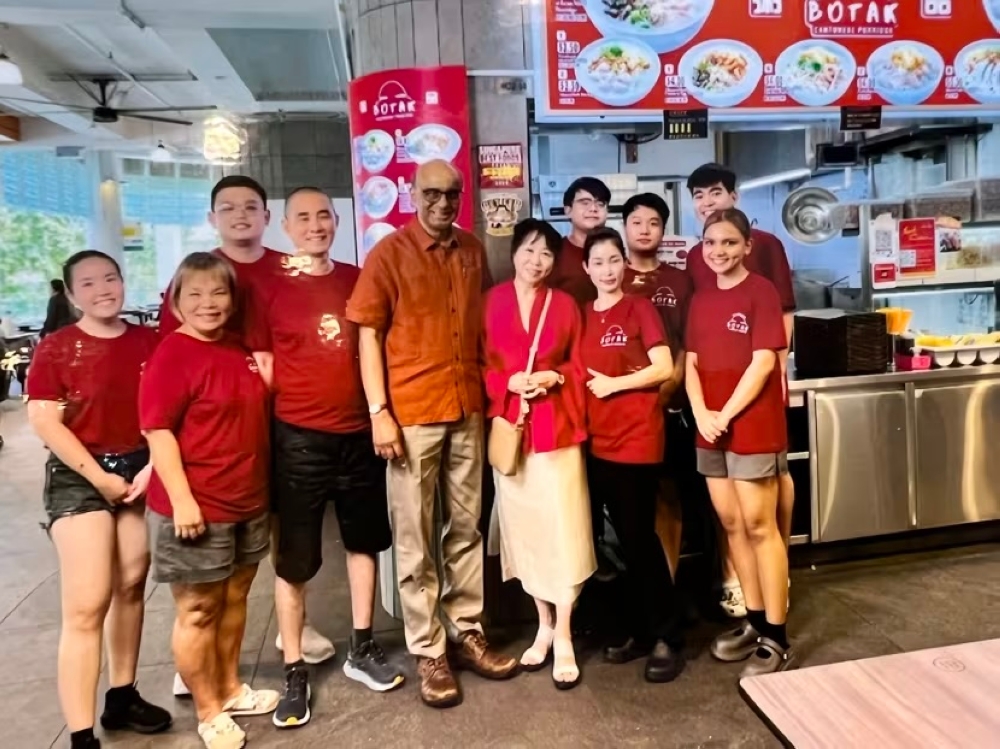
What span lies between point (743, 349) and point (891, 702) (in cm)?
150

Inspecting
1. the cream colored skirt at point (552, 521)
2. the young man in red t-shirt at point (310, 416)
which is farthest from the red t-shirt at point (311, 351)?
the cream colored skirt at point (552, 521)

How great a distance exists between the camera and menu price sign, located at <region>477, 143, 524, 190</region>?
10.7 feet

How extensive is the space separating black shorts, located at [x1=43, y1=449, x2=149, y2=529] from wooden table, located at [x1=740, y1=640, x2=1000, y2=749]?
1837mm

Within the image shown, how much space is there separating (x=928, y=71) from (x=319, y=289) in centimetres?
296

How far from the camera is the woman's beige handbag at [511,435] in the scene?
108 inches

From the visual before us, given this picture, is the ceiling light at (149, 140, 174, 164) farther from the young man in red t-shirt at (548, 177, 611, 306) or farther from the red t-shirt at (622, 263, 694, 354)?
the red t-shirt at (622, 263, 694, 354)

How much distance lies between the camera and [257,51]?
7422 mm

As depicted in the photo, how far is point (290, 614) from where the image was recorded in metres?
2.78

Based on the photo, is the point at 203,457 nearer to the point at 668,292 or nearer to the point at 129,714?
the point at 129,714

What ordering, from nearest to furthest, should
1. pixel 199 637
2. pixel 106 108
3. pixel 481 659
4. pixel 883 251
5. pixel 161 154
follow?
pixel 199 637 → pixel 481 659 → pixel 883 251 → pixel 106 108 → pixel 161 154

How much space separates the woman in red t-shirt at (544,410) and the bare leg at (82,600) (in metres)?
1.25

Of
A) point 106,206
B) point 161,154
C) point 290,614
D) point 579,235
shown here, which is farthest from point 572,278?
point 106,206

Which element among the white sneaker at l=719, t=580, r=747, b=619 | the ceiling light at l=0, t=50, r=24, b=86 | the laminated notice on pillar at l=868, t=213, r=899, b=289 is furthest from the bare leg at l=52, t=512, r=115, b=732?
the ceiling light at l=0, t=50, r=24, b=86

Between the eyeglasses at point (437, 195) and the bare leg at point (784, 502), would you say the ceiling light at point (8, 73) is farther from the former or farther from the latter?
the bare leg at point (784, 502)
